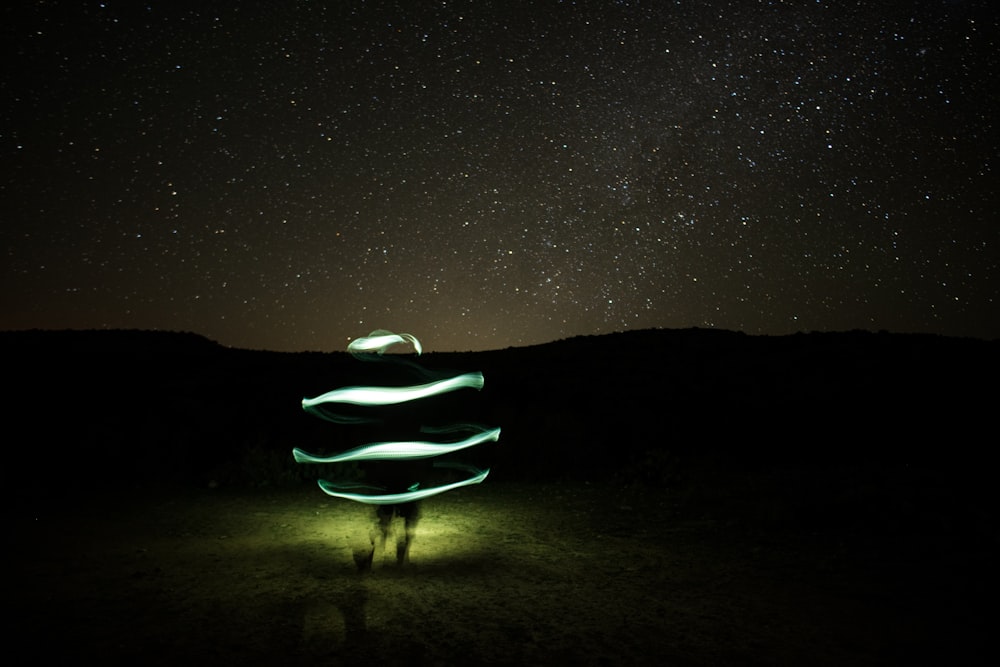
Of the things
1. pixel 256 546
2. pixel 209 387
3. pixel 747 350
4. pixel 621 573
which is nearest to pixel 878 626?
pixel 621 573

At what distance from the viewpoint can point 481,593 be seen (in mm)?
6297

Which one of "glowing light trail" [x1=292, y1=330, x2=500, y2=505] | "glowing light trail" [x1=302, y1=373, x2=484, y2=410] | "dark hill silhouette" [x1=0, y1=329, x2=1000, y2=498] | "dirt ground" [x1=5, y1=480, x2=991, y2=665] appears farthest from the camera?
"dark hill silhouette" [x1=0, y1=329, x2=1000, y2=498]

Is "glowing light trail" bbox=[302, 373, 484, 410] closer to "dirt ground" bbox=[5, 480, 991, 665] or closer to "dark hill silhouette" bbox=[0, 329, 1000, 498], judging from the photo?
"dark hill silhouette" bbox=[0, 329, 1000, 498]

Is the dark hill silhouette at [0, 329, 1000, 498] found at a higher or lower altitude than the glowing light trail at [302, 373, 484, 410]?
lower

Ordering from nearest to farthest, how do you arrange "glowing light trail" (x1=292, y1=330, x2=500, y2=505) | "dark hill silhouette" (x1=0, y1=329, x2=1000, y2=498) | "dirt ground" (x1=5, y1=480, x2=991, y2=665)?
"dirt ground" (x1=5, y1=480, x2=991, y2=665) < "glowing light trail" (x1=292, y1=330, x2=500, y2=505) < "dark hill silhouette" (x1=0, y1=329, x2=1000, y2=498)

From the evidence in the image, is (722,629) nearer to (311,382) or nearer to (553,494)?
(553,494)

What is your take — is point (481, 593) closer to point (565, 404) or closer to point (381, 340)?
point (381, 340)

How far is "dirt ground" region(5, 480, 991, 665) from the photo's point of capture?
16.2 ft

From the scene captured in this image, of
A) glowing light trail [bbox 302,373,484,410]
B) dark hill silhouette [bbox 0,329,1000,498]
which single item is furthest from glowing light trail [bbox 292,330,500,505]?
dark hill silhouette [bbox 0,329,1000,498]

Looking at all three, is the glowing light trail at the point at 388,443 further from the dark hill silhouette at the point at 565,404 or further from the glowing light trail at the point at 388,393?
the dark hill silhouette at the point at 565,404

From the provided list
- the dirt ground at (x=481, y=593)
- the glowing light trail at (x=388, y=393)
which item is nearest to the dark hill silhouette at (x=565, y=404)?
the glowing light trail at (x=388, y=393)

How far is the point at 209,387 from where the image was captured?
91.2ft

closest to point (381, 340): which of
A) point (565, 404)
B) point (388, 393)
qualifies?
point (388, 393)

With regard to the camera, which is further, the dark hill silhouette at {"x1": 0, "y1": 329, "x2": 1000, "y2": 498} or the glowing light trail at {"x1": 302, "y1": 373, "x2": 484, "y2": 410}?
the dark hill silhouette at {"x1": 0, "y1": 329, "x2": 1000, "y2": 498}
